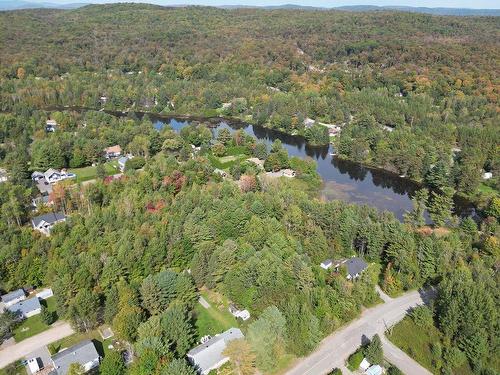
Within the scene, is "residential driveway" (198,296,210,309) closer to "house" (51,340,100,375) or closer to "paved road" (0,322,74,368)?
"house" (51,340,100,375)

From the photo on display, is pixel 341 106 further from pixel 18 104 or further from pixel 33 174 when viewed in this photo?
pixel 18 104

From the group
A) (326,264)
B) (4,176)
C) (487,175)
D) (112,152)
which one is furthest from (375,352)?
(112,152)

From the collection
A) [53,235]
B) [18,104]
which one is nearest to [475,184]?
[53,235]

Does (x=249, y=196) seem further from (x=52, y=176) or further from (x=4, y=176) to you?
(x=4, y=176)

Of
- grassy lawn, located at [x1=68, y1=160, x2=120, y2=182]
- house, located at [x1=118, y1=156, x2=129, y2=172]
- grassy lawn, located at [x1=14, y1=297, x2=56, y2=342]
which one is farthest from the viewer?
house, located at [x1=118, y1=156, x2=129, y2=172]

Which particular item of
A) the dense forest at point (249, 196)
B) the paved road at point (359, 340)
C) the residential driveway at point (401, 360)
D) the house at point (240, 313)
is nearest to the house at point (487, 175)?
the dense forest at point (249, 196)

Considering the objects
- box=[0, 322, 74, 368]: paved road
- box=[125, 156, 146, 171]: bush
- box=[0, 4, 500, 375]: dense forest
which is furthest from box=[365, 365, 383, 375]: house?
box=[125, 156, 146, 171]: bush
